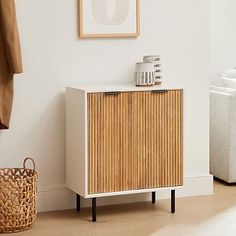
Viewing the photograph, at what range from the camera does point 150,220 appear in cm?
430

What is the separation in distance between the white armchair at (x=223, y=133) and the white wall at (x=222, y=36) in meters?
0.49

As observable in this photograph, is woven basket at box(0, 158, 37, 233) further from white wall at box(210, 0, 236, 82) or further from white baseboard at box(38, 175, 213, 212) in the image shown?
white wall at box(210, 0, 236, 82)

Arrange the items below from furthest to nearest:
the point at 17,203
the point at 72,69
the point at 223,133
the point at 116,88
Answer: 1. the point at 223,133
2. the point at 72,69
3. the point at 116,88
4. the point at 17,203

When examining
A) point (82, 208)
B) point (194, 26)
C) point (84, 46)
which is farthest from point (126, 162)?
point (194, 26)

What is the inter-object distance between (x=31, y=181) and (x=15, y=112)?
515 millimetres

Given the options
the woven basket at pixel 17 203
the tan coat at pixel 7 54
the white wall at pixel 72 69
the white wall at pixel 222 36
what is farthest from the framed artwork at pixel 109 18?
the white wall at pixel 222 36

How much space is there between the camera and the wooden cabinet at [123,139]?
13.8 feet

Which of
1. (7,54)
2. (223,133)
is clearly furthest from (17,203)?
(223,133)

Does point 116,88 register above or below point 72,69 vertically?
below

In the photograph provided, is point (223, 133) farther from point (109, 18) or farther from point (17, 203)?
point (17, 203)

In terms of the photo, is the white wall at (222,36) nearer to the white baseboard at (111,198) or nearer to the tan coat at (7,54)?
the white baseboard at (111,198)

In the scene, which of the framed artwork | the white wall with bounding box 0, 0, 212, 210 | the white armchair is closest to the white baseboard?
the white wall with bounding box 0, 0, 212, 210

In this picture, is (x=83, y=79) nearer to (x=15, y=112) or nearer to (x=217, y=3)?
(x=15, y=112)

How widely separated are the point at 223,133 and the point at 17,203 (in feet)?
6.01
